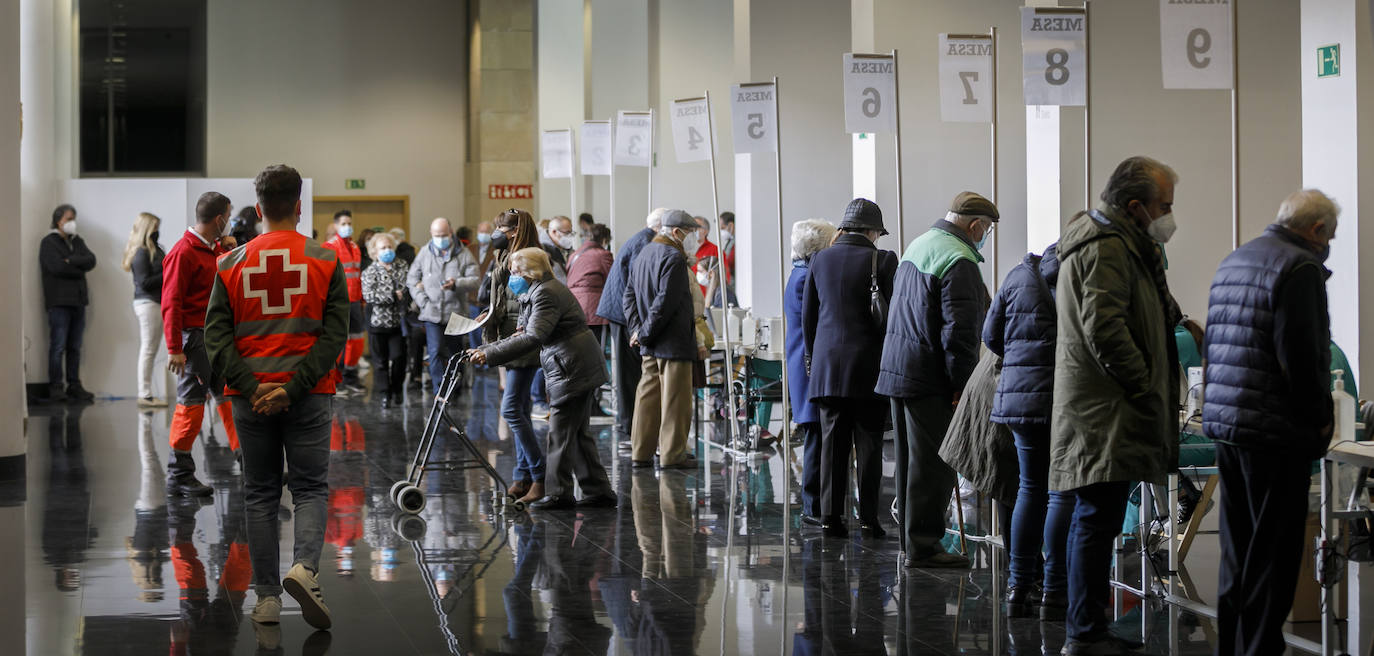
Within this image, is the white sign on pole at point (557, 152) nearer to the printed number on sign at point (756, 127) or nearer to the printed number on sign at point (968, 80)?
the printed number on sign at point (756, 127)

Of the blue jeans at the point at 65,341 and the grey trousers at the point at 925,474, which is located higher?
the blue jeans at the point at 65,341

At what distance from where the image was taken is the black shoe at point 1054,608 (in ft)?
15.8

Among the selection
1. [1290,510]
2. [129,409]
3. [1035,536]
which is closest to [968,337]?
[1035,536]

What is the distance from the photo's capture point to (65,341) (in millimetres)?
12609

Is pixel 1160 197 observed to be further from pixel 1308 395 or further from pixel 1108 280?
pixel 1308 395

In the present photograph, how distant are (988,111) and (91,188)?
916 centimetres

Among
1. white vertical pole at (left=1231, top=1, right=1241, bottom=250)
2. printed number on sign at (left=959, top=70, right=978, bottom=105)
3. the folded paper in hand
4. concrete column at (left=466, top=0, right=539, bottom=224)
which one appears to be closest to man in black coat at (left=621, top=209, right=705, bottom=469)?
the folded paper in hand

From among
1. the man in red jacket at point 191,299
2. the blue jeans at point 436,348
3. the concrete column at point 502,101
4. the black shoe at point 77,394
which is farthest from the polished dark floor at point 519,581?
the concrete column at point 502,101

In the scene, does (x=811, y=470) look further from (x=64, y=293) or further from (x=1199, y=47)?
(x=64, y=293)

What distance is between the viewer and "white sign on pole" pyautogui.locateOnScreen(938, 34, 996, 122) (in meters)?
6.71

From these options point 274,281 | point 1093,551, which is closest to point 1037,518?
point 1093,551

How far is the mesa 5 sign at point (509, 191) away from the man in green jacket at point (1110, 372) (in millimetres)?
16437

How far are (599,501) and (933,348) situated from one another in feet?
7.85

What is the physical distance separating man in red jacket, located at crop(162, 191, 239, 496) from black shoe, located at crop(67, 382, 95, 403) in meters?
5.77
